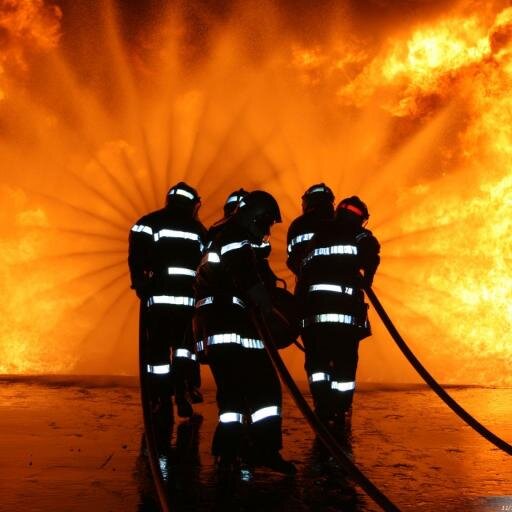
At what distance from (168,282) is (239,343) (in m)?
1.46

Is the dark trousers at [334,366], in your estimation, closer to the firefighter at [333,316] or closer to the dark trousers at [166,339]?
the firefighter at [333,316]

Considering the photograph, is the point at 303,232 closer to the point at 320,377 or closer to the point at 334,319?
the point at 334,319

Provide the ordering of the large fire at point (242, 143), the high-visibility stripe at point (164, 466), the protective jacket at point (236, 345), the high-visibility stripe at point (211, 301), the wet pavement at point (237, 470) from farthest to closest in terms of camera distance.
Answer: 1. the large fire at point (242, 143)
2. the high-visibility stripe at point (211, 301)
3. the protective jacket at point (236, 345)
4. the high-visibility stripe at point (164, 466)
5. the wet pavement at point (237, 470)

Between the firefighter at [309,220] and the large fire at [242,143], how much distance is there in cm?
629

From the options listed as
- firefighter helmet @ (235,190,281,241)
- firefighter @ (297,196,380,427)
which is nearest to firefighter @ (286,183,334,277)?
firefighter @ (297,196,380,427)

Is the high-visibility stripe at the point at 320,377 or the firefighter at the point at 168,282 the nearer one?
the firefighter at the point at 168,282

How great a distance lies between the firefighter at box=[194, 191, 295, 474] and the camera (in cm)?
391

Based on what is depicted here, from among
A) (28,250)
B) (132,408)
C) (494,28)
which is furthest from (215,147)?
→ (132,408)

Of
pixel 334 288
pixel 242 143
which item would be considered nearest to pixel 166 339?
pixel 334 288

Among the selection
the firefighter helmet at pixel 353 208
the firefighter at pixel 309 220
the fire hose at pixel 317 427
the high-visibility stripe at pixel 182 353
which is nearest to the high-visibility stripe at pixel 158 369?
the high-visibility stripe at pixel 182 353

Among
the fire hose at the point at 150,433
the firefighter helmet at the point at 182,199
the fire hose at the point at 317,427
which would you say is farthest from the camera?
the firefighter helmet at the point at 182,199

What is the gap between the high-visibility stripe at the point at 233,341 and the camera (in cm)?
399

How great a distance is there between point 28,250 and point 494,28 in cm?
840

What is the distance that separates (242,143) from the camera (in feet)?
45.2
